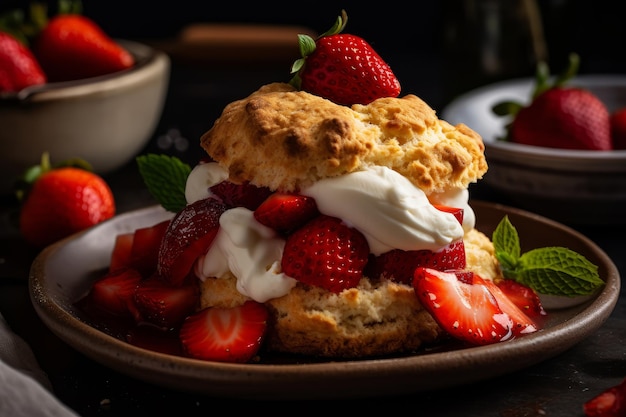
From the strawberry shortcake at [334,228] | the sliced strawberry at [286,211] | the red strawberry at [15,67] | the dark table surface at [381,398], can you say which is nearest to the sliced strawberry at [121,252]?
the dark table surface at [381,398]

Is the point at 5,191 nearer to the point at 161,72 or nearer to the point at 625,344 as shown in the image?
the point at 161,72

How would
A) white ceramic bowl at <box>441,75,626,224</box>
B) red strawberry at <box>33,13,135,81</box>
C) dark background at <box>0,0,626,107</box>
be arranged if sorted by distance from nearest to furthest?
white ceramic bowl at <box>441,75,626,224</box> → red strawberry at <box>33,13,135,81</box> → dark background at <box>0,0,626,107</box>

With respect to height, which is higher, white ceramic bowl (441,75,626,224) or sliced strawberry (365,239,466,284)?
sliced strawberry (365,239,466,284)

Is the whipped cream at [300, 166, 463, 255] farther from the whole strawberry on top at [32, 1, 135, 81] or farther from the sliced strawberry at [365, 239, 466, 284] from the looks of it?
the whole strawberry on top at [32, 1, 135, 81]

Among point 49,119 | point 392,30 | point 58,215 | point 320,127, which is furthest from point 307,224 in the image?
point 392,30

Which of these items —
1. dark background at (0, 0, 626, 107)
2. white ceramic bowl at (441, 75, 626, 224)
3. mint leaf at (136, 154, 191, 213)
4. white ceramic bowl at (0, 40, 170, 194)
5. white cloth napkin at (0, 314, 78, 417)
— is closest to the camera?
white cloth napkin at (0, 314, 78, 417)

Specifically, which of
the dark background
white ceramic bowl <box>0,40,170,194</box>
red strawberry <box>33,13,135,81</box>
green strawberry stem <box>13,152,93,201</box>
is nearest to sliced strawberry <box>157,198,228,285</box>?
green strawberry stem <box>13,152,93,201</box>
